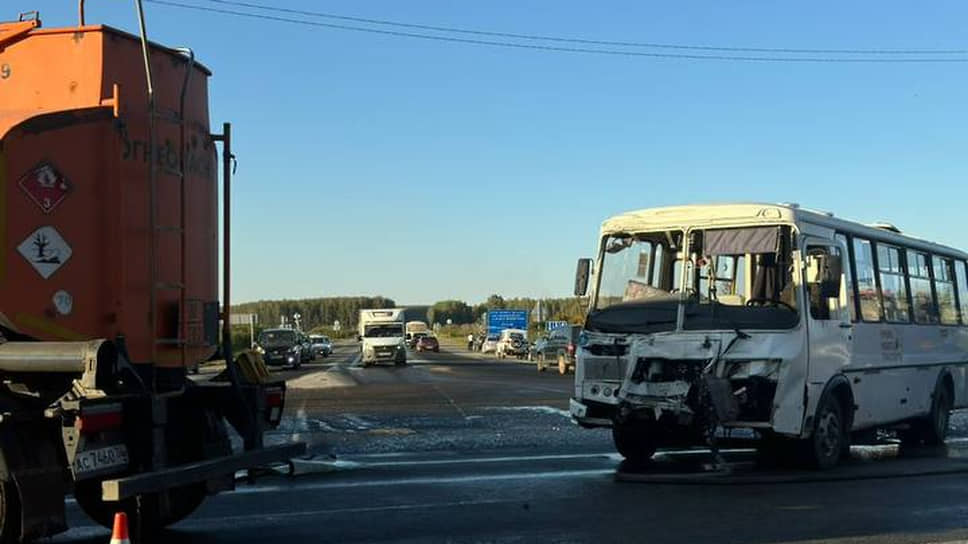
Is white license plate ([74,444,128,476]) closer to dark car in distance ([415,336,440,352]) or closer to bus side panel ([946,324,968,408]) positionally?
bus side panel ([946,324,968,408])

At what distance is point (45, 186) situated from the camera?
636 cm

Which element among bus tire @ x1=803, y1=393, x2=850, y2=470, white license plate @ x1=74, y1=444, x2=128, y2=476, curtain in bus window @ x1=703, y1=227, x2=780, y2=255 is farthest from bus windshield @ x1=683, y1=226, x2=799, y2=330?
white license plate @ x1=74, y1=444, x2=128, y2=476

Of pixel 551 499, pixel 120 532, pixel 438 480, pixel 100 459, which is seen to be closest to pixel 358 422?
pixel 438 480

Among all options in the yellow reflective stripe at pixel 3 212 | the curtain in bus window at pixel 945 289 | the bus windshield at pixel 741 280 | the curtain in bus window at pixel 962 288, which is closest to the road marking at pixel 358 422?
the bus windshield at pixel 741 280

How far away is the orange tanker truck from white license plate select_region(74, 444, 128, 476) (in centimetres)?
1

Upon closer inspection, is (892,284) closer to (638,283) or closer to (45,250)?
(638,283)

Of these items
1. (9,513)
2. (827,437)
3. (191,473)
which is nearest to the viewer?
(9,513)

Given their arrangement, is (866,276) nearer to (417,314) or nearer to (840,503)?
(840,503)

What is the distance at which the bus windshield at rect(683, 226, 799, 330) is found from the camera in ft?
35.4

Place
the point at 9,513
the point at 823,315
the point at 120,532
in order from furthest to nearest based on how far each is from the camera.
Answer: the point at 823,315 < the point at 9,513 < the point at 120,532

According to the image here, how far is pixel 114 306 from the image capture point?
6699 mm

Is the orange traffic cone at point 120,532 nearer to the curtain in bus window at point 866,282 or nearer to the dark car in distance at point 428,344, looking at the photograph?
the curtain in bus window at point 866,282

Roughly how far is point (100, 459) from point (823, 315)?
26.1 feet

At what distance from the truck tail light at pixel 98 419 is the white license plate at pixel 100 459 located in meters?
0.15
